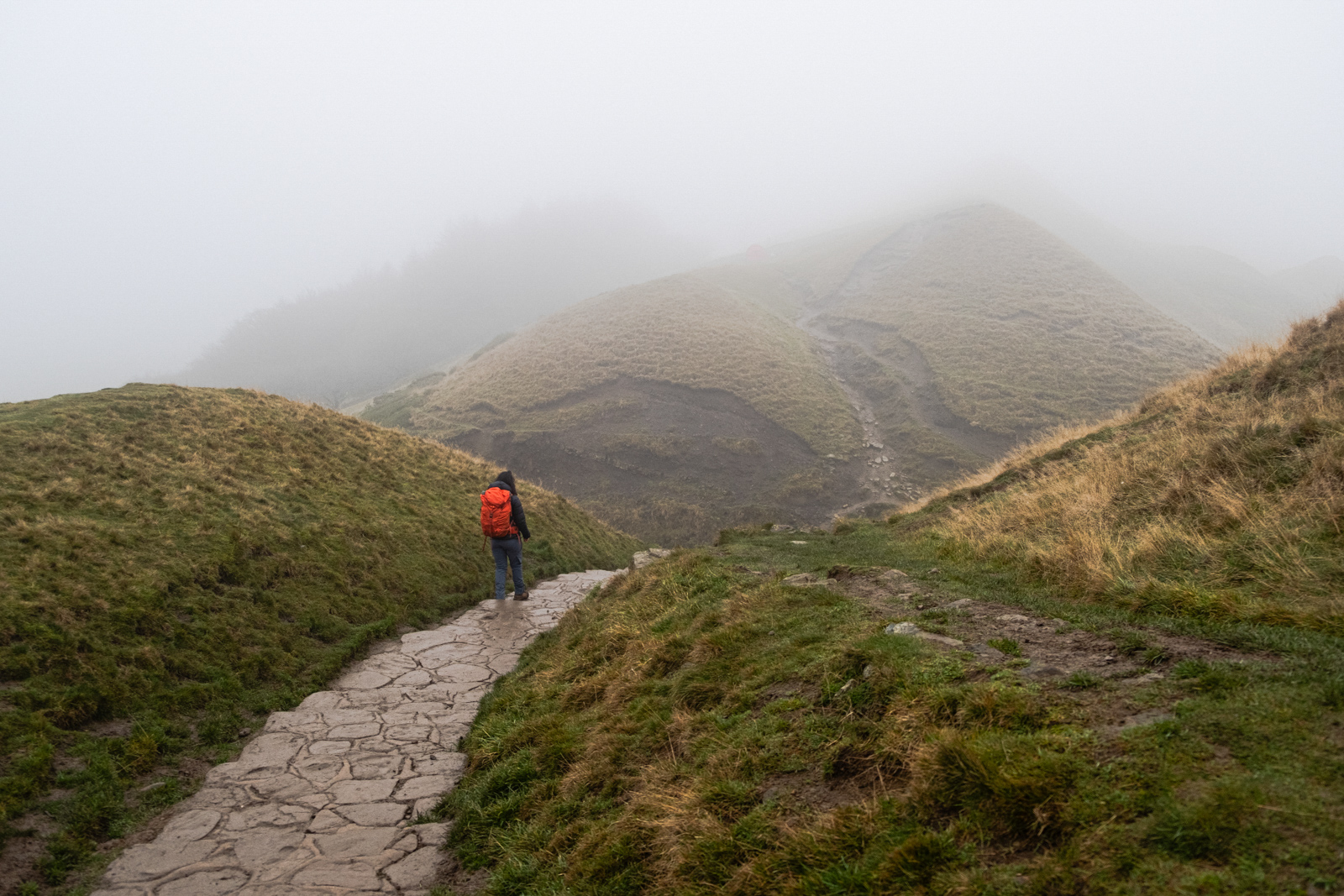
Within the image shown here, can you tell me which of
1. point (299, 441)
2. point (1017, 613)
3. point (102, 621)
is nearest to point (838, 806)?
point (1017, 613)

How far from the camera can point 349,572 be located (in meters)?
12.9

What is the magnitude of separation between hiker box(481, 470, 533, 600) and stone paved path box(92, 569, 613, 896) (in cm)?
329

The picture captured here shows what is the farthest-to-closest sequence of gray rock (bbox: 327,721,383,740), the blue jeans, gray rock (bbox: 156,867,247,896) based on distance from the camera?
the blue jeans → gray rock (bbox: 327,721,383,740) → gray rock (bbox: 156,867,247,896)

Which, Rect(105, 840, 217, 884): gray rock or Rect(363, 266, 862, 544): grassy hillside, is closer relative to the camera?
Rect(105, 840, 217, 884): gray rock

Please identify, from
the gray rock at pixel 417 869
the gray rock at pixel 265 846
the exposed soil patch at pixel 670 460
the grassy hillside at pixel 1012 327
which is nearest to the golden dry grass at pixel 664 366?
the exposed soil patch at pixel 670 460

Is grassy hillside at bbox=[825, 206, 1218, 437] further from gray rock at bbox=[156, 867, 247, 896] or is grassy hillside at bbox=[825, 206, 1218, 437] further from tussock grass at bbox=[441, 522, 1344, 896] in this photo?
gray rock at bbox=[156, 867, 247, 896]

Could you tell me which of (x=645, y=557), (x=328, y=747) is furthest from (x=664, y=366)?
(x=328, y=747)

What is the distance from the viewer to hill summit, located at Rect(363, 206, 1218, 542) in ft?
122

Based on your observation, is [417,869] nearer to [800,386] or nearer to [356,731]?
[356,731]

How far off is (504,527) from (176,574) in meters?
5.58

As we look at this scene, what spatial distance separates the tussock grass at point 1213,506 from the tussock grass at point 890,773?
1.75ft

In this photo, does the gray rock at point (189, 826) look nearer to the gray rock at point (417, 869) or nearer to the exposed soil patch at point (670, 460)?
the gray rock at point (417, 869)

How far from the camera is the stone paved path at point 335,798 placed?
212 inches

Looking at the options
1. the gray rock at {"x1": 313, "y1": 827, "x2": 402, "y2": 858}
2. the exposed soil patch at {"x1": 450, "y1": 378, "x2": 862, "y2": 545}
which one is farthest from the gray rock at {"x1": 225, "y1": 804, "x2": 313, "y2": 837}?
the exposed soil patch at {"x1": 450, "y1": 378, "x2": 862, "y2": 545}
